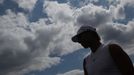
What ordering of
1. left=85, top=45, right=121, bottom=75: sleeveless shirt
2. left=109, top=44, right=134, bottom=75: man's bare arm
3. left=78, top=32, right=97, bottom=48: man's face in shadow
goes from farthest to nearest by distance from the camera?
left=78, top=32, right=97, bottom=48: man's face in shadow < left=85, top=45, right=121, bottom=75: sleeveless shirt < left=109, top=44, right=134, bottom=75: man's bare arm

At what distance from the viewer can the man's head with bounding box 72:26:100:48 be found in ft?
38.0

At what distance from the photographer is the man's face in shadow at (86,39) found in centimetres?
1155

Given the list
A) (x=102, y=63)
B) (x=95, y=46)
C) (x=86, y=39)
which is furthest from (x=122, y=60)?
(x=86, y=39)

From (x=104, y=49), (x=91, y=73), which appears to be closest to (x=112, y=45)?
(x=104, y=49)

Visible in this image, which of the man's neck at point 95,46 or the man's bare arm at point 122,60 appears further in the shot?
the man's neck at point 95,46

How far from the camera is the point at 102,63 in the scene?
11297 mm

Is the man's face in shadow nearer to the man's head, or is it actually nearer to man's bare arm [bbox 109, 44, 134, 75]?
the man's head

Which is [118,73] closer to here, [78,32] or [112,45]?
[112,45]

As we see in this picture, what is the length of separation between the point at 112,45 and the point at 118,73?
756 mm

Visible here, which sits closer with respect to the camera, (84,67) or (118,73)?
(118,73)

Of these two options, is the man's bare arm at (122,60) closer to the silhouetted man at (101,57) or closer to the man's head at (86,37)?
the silhouetted man at (101,57)

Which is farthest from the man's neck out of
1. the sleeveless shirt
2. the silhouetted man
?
the sleeveless shirt

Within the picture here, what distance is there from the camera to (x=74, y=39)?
11.7 m

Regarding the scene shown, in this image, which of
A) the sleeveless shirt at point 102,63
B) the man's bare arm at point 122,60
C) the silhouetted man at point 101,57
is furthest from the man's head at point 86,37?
the man's bare arm at point 122,60
